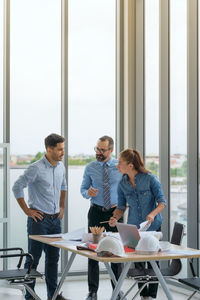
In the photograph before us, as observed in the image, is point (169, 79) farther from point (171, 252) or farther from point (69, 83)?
point (171, 252)

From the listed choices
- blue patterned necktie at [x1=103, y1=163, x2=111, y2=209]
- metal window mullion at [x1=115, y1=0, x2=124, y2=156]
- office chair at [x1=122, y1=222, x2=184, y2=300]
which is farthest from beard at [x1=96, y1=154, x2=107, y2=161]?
metal window mullion at [x1=115, y1=0, x2=124, y2=156]

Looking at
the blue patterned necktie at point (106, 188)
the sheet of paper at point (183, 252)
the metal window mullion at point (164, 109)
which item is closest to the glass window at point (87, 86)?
the metal window mullion at point (164, 109)

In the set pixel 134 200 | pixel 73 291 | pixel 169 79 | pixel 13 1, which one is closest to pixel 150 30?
pixel 169 79

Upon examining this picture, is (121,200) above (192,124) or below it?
below

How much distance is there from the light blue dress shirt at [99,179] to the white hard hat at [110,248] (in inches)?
69.2

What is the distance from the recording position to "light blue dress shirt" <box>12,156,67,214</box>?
5.96 metres

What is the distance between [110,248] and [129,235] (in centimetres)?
49

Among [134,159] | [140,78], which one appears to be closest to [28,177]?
[134,159]

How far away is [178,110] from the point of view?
677 centimetres

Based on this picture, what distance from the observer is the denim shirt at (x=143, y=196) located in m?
5.54

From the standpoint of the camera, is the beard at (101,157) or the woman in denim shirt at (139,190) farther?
the beard at (101,157)

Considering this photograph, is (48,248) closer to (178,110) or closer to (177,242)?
(177,242)

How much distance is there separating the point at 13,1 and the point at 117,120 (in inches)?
83.9

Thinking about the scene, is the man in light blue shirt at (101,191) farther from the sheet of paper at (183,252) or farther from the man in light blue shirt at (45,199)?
the sheet of paper at (183,252)
